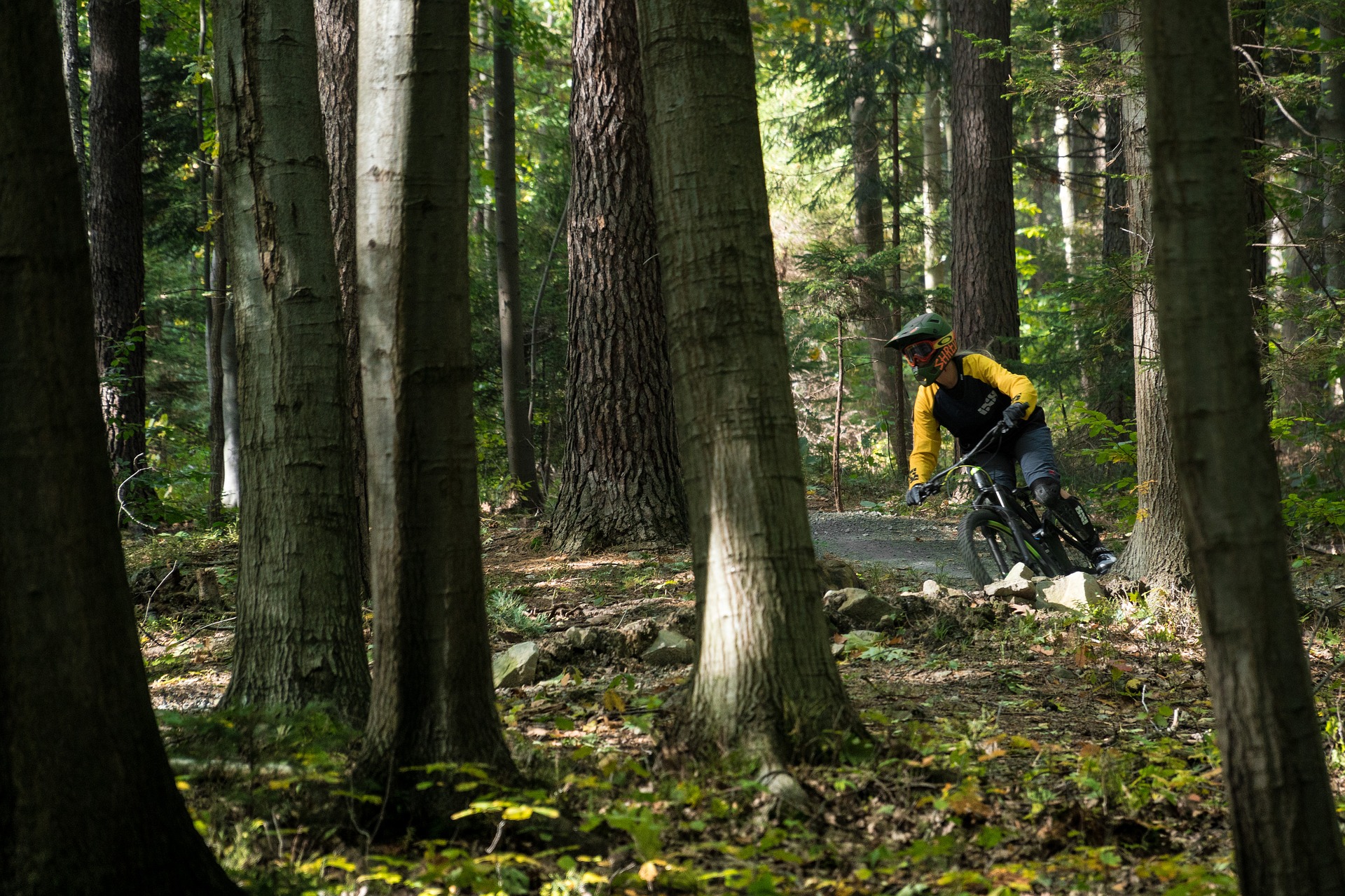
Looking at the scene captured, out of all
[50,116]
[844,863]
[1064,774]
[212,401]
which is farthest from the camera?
[212,401]

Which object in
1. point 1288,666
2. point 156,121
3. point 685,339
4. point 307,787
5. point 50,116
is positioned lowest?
point 307,787

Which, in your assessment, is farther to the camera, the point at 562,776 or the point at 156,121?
the point at 156,121

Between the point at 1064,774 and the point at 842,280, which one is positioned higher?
the point at 842,280

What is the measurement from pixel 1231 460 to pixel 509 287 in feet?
35.5

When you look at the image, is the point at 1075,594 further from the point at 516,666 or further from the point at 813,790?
the point at 813,790

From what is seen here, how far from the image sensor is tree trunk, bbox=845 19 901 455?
1947 centimetres

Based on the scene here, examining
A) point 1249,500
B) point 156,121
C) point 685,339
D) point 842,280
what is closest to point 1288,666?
point 1249,500

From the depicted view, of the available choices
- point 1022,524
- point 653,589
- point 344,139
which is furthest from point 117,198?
point 1022,524

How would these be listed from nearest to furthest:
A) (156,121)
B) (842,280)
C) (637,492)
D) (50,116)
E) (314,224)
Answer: (50,116), (314,224), (637,492), (842,280), (156,121)

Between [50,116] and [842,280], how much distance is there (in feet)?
40.1

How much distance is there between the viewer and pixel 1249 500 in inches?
90.1

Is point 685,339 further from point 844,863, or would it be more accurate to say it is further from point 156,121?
point 156,121

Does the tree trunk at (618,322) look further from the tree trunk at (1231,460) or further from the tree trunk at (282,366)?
the tree trunk at (1231,460)

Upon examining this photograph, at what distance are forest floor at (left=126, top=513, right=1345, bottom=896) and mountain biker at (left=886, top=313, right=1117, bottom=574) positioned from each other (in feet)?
6.27
